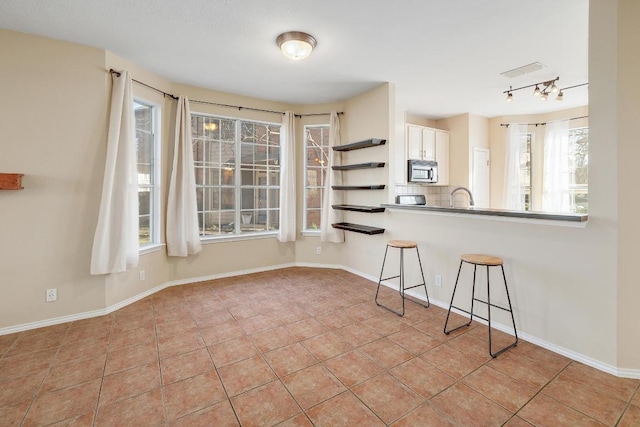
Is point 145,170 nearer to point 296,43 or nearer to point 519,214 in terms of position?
point 296,43

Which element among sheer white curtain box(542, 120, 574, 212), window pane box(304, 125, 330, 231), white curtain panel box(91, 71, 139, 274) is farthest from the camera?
window pane box(304, 125, 330, 231)

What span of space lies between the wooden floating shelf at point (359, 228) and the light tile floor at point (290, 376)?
1161 mm

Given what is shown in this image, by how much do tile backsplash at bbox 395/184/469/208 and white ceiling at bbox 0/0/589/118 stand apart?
6.09ft

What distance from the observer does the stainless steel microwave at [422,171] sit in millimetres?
4785

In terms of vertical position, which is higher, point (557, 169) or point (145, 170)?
point (557, 169)

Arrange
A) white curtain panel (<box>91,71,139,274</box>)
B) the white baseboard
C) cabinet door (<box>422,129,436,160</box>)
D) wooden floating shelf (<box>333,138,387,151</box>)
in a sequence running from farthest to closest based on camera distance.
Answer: cabinet door (<box>422,129,436,160</box>) → wooden floating shelf (<box>333,138,387,151</box>) → white curtain panel (<box>91,71,139,274</box>) → the white baseboard

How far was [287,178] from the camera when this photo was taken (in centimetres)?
456

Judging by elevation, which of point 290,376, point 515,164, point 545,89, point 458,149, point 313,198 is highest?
point 545,89

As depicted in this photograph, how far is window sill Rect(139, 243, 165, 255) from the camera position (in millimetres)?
3482

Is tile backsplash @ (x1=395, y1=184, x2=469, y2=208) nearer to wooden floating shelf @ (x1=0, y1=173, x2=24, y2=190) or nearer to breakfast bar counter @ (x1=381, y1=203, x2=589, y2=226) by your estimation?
breakfast bar counter @ (x1=381, y1=203, x2=589, y2=226)

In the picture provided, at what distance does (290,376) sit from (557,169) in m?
5.28

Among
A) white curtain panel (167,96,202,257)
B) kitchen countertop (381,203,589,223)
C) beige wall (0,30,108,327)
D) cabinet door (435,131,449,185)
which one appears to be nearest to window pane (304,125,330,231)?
white curtain panel (167,96,202,257)

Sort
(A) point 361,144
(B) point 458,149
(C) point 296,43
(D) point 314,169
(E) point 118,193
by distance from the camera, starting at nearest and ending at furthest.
Answer: (C) point 296,43, (E) point 118,193, (A) point 361,144, (D) point 314,169, (B) point 458,149

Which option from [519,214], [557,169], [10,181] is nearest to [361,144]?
[519,214]
